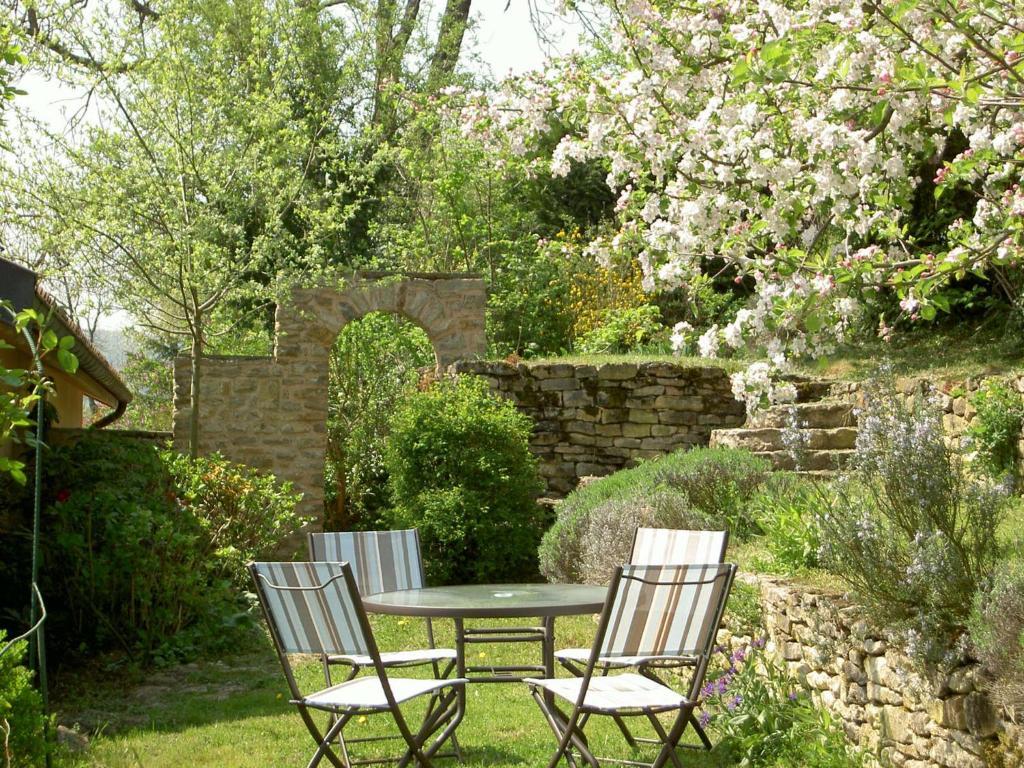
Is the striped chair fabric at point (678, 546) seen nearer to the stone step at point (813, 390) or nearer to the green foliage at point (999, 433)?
the green foliage at point (999, 433)

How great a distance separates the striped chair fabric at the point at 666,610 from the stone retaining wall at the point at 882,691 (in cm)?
57

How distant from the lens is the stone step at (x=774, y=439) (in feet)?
31.4

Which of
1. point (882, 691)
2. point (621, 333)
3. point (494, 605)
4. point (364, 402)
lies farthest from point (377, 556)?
point (364, 402)

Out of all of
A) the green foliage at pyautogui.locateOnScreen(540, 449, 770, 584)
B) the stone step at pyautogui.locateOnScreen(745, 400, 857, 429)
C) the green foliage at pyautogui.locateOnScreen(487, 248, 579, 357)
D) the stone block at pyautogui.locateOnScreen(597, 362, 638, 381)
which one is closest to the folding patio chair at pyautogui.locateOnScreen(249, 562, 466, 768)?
the green foliage at pyautogui.locateOnScreen(540, 449, 770, 584)

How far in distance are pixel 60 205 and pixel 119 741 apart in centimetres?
648

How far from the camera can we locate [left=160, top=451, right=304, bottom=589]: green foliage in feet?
28.0

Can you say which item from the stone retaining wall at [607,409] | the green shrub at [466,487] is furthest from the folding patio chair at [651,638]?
the stone retaining wall at [607,409]

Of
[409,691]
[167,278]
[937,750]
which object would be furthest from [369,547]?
[167,278]

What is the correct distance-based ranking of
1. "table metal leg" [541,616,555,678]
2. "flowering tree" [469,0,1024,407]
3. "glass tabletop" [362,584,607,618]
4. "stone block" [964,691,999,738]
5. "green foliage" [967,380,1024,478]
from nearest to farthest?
1. "stone block" [964,691,999,738]
2. "flowering tree" [469,0,1024,407]
3. "glass tabletop" [362,584,607,618]
4. "table metal leg" [541,616,555,678]
5. "green foliage" [967,380,1024,478]

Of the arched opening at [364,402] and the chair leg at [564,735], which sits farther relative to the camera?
the arched opening at [364,402]

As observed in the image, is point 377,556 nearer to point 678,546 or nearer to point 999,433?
point 678,546

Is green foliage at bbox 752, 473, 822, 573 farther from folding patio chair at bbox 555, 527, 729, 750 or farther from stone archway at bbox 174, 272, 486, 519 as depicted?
stone archway at bbox 174, 272, 486, 519

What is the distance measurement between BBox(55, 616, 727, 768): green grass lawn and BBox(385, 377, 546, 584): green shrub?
2688 millimetres

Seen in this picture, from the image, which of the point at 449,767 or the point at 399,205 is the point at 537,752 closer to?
the point at 449,767
